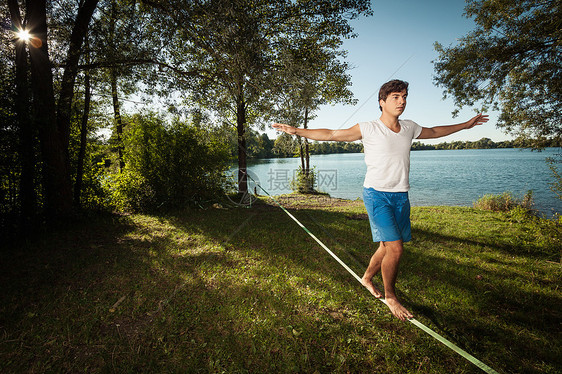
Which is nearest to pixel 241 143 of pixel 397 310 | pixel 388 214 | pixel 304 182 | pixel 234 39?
pixel 234 39

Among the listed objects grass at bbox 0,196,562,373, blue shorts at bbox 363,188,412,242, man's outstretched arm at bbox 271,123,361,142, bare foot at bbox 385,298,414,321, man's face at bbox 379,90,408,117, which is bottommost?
grass at bbox 0,196,562,373

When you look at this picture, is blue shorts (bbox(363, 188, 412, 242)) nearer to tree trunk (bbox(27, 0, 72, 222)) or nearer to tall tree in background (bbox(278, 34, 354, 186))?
tall tree in background (bbox(278, 34, 354, 186))

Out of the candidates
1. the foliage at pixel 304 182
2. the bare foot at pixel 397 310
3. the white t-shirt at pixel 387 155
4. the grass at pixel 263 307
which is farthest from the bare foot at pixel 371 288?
the foliage at pixel 304 182

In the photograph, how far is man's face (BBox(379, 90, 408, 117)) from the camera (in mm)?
A: 2494

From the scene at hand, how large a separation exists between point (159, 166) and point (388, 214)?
8.02 meters

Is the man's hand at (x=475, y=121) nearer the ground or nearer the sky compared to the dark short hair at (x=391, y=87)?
→ nearer the ground

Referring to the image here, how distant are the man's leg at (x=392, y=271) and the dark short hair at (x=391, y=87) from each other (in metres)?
1.73

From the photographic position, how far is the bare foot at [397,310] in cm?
249

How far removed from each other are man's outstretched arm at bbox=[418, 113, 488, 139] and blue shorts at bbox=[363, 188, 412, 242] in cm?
94

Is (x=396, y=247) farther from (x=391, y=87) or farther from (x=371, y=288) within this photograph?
(x=391, y=87)

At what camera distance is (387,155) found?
97.3 inches

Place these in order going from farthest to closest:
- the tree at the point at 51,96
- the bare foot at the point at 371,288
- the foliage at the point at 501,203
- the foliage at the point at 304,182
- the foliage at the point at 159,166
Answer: the foliage at the point at 304,182, the foliage at the point at 501,203, the foliage at the point at 159,166, the tree at the point at 51,96, the bare foot at the point at 371,288

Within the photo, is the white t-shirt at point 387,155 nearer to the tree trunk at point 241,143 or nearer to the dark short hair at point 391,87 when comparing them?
the dark short hair at point 391,87

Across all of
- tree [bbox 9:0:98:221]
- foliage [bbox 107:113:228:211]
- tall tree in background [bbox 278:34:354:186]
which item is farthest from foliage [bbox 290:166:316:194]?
tree [bbox 9:0:98:221]
